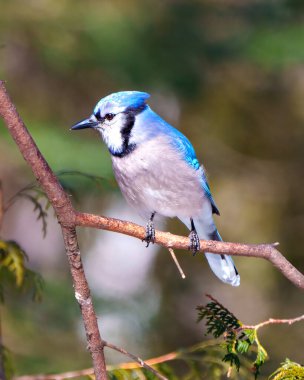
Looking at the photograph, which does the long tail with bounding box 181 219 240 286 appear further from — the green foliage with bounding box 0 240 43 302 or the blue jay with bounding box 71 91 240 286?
the green foliage with bounding box 0 240 43 302

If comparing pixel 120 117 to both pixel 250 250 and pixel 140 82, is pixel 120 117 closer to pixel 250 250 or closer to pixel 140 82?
pixel 250 250

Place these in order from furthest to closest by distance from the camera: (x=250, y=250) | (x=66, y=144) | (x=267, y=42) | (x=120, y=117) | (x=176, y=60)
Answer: (x=176, y=60)
(x=267, y=42)
(x=66, y=144)
(x=120, y=117)
(x=250, y=250)

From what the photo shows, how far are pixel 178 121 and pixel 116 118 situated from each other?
3.46 m

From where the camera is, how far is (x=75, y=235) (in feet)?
6.77

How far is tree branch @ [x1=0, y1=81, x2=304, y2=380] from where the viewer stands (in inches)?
74.9

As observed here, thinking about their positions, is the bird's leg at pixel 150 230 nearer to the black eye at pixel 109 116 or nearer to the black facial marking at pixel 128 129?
the black facial marking at pixel 128 129

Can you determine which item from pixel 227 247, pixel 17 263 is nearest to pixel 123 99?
pixel 17 263

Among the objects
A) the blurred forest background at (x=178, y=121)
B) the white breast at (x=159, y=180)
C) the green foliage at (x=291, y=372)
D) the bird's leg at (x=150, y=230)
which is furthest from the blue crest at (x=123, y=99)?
the blurred forest background at (x=178, y=121)

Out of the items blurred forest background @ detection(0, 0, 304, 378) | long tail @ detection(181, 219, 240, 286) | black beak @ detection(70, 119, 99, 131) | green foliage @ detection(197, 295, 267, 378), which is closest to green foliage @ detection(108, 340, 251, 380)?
green foliage @ detection(197, 295, 267, 378)

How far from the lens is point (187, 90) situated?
19.7 feet

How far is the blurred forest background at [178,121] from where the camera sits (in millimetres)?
5660

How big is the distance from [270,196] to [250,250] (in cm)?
435

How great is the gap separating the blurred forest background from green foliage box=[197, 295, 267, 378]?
2.92m

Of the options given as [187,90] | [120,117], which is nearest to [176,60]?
[187,90]
